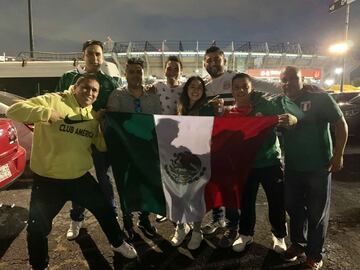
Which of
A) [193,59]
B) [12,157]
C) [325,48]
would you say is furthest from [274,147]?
[325,48]

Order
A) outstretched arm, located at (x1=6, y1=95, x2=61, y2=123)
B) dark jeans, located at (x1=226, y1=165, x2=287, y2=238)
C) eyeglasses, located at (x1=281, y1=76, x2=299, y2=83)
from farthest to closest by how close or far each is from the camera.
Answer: dark jeans, located at (x1=226, y1=165, x2=287, y2=238) < eyeglasses, located at (x1=281, y1=76, x2=299, y2=83) < outstretched arm, located at (x1=6, y1=95, x2=61, y2=123)

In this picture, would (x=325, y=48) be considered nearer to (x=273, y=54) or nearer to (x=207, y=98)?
(x=273, y=54)

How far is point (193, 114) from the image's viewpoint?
3.90 meters

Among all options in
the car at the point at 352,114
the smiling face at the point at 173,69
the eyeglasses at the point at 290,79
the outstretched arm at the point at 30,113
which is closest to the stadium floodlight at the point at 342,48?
the car at the point at 352,114

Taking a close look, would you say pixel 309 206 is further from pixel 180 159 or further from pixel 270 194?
pixel 180 159

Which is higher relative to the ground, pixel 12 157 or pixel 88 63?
pixel 88 63

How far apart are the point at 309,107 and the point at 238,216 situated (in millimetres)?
1493

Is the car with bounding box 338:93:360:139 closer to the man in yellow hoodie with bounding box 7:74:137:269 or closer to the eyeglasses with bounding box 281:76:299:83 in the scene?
the eyeglasses with bounding box 281:76:299:83

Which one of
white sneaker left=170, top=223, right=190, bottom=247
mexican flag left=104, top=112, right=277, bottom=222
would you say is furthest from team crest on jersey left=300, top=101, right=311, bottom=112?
white sneaker left=170, top=223, right=190, bottom=247

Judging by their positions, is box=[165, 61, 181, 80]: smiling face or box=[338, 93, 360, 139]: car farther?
box=[338, 93, 360, 139]: car

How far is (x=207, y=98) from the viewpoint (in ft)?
13.9

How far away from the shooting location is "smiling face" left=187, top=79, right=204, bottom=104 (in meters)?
3.90

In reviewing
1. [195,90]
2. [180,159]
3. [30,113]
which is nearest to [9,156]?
[30,113]

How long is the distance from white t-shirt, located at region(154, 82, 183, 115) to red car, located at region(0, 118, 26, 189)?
2207 mm
